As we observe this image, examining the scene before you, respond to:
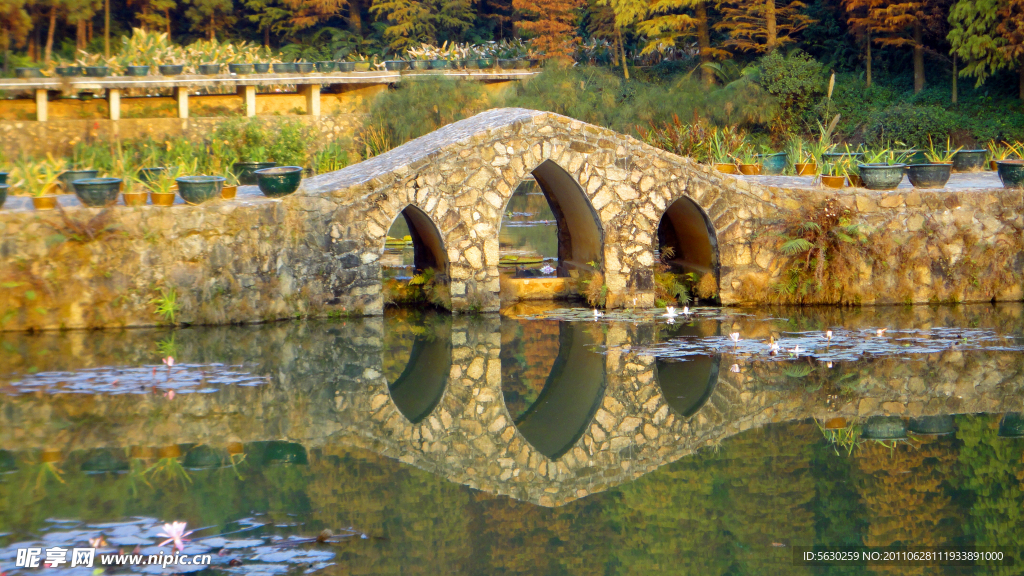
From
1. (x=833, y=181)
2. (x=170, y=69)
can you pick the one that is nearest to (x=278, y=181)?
A: (x=833, y=181)

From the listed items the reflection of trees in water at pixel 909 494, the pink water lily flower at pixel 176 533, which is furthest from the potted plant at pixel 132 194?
the reflection of trees in water at pixel 909 494

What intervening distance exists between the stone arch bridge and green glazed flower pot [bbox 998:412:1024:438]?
4774mm

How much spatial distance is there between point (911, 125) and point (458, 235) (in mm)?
17777

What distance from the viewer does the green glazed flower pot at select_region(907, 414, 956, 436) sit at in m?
8.23

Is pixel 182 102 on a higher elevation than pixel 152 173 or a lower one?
higher

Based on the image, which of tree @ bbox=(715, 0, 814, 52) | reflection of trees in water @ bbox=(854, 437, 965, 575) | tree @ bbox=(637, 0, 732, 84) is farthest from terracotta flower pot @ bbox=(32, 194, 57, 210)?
tree @ bbox=(715, 0, 814, 52)

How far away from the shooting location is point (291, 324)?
12.3m

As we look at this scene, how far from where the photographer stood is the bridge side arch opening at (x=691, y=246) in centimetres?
1341

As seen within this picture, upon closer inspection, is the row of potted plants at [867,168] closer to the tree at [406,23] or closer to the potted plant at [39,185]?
the potted plant at [39,185]

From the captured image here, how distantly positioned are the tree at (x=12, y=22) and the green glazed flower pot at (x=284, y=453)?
2413cm

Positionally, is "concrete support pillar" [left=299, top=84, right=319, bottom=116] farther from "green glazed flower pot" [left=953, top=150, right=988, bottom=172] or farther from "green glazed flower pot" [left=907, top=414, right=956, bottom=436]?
"green glazed flower pot" [left=907, top=414, right=956, bottom=436]

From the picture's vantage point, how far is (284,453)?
779cm

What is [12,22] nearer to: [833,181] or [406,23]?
[406,23]

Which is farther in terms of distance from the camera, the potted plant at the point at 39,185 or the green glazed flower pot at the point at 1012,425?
the potted plant at the point at 39,185
